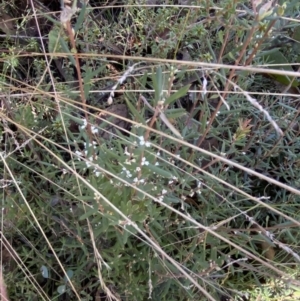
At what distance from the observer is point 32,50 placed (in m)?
1.80

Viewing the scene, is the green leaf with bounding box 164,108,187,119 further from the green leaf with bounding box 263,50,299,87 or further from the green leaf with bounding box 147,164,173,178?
the green leaf with bounding box 263,50,299,87

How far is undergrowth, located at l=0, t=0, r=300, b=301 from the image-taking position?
1266mm

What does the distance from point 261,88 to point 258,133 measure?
0.35 metres

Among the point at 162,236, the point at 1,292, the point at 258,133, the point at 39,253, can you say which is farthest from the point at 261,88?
the point at 1,292

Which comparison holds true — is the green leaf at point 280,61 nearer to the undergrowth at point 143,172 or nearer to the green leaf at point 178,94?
the undergrowth at point 143,172

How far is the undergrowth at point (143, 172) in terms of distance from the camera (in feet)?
4.15

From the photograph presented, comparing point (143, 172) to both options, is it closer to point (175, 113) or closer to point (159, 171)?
point (159, 171)

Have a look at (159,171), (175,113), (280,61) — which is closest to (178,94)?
(175,113)

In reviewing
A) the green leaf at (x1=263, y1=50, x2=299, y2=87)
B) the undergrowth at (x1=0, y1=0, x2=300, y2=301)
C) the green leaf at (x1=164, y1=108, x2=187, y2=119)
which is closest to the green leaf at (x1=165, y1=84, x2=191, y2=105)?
the green leaf at (x1=164, y1=108, x2=187, y2=119)

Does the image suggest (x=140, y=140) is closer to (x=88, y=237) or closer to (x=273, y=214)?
(x=88, y=237)

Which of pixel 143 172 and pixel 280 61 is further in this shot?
pixel 280 61

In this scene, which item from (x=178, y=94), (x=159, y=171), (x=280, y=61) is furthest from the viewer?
(x=280, y=61)

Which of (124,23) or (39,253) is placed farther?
(124,23)

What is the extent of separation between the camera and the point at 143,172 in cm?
115
